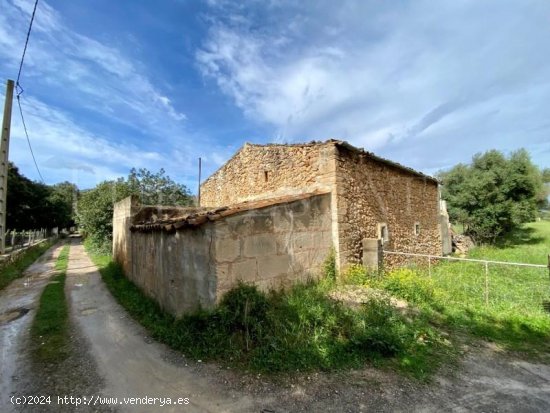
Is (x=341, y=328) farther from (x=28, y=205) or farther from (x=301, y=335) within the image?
(x=28, y=205)

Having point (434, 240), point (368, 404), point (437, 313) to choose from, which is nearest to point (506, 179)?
point (434, 240)

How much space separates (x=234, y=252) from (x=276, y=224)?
4.33 ft

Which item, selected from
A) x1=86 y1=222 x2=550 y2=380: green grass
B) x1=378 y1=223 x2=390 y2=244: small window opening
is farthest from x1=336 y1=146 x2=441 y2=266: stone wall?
x1=86 y1=222 x2=550 y2=380: green grass

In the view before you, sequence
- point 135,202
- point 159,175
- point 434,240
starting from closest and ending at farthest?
point 135,202 < point 434,240 < point 159,175

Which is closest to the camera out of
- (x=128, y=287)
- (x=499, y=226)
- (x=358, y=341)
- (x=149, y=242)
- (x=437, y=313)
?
(x=358, y=341)

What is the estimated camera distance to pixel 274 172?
10.1 m

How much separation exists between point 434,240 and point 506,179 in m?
12.4

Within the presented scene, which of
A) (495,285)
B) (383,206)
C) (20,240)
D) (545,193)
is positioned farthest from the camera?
(545,193)

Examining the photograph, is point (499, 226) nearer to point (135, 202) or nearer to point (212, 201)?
point (212, 201)

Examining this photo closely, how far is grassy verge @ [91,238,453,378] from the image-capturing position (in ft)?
14.1

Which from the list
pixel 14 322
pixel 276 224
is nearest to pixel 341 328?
pixel 276 224

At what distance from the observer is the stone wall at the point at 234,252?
5426 mm

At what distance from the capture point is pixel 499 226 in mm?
21328

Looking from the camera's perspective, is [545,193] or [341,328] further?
[545,193]
